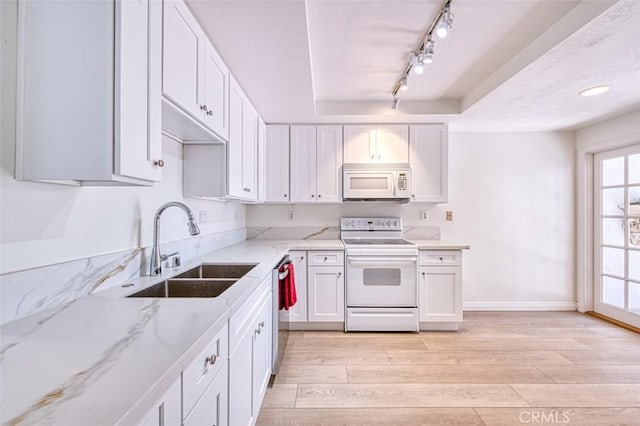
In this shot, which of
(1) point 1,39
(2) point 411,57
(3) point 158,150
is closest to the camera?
(1) point 1,39

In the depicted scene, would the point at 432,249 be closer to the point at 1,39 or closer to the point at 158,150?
the point at 158,150

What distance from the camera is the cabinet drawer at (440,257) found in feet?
10.0

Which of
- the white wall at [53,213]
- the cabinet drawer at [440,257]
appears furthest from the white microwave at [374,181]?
the white wall at [53,213]

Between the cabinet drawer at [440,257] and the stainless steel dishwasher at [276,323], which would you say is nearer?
the stainless steel dishwasher at [276,323]

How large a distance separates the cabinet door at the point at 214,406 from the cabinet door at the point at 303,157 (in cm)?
241

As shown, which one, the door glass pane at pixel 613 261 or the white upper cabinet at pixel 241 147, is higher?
the white upper cabinet at pixel 241 147

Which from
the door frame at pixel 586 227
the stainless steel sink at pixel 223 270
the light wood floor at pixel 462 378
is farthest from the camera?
the door frame at pixel 586 227

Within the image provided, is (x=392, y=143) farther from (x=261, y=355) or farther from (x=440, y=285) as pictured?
(x=261, y=355)

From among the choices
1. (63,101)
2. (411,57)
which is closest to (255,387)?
(63,101)

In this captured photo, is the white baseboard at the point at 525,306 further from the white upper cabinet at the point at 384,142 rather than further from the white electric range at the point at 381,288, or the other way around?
the white upper cabinet at the point at 384,142

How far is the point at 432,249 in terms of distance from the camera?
10.1ft

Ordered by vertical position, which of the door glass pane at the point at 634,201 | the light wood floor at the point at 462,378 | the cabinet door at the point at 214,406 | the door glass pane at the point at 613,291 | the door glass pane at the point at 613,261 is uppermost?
the door glass pane at the point at 634,201

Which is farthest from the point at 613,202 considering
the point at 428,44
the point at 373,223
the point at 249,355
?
the point at 249,355

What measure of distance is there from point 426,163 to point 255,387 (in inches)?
109
